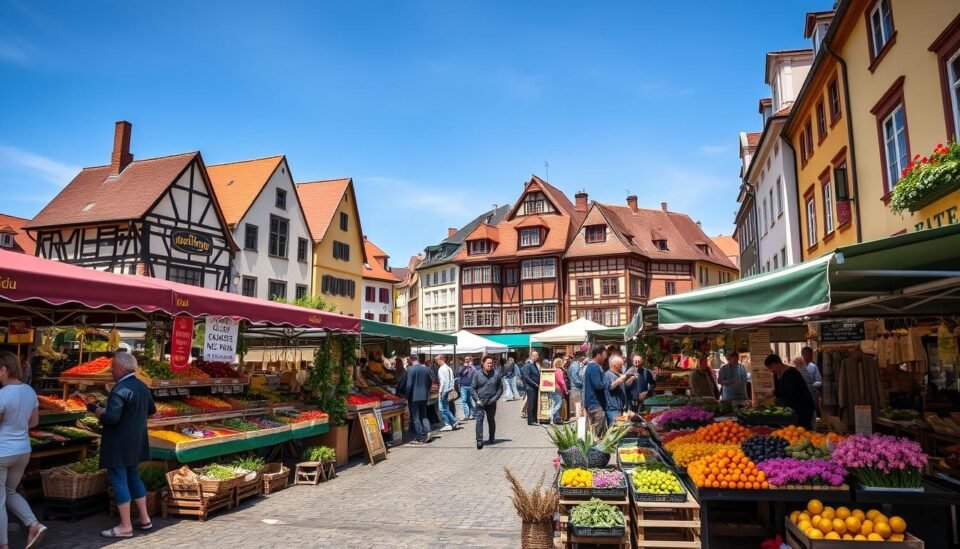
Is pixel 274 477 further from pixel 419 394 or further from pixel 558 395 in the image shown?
pixel 558 395

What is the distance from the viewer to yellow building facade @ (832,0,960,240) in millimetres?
9891

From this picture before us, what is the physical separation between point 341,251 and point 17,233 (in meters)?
17.5

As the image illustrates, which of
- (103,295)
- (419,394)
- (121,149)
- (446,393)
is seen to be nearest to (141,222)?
(121,149)

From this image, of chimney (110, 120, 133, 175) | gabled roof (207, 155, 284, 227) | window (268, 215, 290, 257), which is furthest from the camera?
window (268, 215, 290, 257)

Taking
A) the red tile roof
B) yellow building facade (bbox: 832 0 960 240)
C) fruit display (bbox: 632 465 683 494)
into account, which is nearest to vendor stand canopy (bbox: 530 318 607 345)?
yellow building facade (bbox: 832 0 960 240)

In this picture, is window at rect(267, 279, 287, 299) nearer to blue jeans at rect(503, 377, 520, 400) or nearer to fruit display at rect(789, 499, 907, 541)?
blue jeans at rect(503, 377, 520, 400)

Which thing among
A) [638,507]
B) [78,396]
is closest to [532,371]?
[78,396]

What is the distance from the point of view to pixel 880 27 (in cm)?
1277

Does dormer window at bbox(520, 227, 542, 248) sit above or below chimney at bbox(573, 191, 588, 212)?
below

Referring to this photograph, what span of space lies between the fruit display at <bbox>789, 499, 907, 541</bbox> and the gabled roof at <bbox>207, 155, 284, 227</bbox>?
1209 inches

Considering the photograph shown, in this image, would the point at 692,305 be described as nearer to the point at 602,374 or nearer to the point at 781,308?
the point at 781,308

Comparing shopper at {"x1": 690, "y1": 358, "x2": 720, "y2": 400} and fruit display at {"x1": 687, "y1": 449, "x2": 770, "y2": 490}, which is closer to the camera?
fruit display at {"x1": 687, "y1": 449, "x2": 770, "y2": 490}

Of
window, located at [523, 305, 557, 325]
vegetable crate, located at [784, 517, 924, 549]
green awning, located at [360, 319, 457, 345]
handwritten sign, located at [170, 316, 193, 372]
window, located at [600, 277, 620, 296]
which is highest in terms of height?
window, located at [600, 277, 620, 296]

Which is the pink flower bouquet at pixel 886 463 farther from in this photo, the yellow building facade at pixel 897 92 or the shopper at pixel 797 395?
the yellow building facade at pixel 897 92
